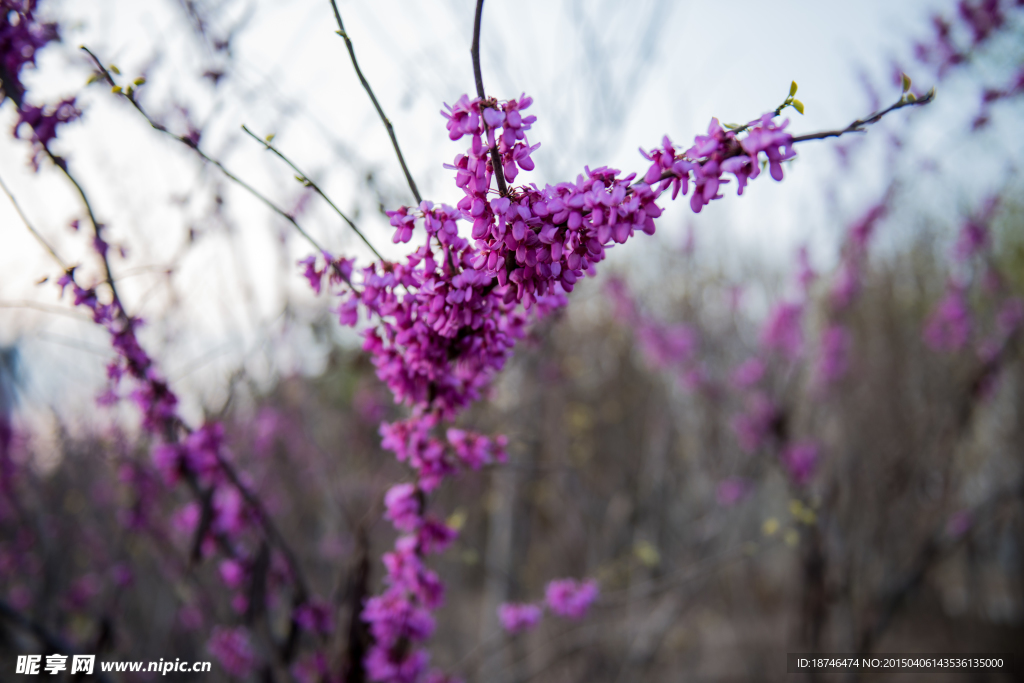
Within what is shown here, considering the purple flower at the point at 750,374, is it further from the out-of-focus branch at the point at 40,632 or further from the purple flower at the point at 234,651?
the out-of-focus branch at the point at 40,632

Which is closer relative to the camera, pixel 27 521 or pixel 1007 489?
pixel 1007 489

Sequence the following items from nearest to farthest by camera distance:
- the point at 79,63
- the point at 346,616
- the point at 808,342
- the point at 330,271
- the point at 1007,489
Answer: the point at 330,271 → the point at 346,616 → the point at 79,63 → the point at 1007,489 → the point at 808,342

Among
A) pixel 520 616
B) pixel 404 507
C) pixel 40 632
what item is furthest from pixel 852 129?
pixel 40 632

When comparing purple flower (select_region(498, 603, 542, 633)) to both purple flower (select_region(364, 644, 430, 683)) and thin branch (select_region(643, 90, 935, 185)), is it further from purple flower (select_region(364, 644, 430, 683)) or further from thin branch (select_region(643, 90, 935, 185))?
thin branch (select_region(643, 90, 935, 185))

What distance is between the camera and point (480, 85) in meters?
1.25

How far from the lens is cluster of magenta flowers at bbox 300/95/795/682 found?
1.17 meters

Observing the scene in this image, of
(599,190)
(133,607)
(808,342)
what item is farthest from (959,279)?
(133,607)

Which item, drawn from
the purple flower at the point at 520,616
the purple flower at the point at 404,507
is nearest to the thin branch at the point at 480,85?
the purple flower at the point at 404,507

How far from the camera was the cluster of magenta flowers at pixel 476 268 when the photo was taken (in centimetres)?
117

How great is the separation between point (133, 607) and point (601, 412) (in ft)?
21.5

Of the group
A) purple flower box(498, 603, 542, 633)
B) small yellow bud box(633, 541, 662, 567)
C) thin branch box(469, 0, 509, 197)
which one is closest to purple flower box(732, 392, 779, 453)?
small yellow bud box(633, 541, 662, 567)

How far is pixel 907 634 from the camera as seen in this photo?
27.4ft

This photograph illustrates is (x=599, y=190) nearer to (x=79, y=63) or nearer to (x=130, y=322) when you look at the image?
(x=130, y=322)

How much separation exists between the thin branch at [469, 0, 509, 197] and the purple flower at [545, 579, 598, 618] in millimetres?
2106
